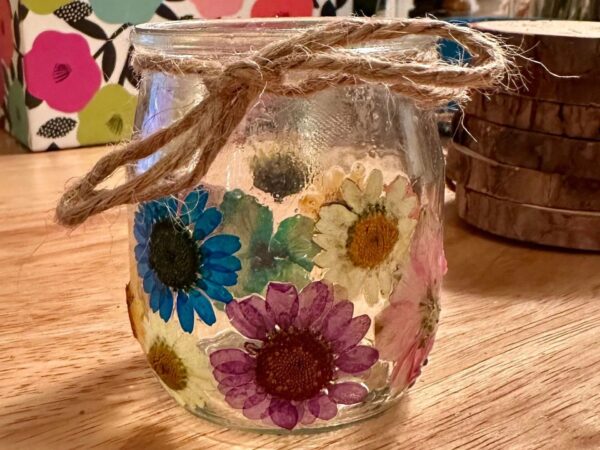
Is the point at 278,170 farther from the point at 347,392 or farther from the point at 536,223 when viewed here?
the point at 536,223

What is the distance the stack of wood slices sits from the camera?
1.86ft

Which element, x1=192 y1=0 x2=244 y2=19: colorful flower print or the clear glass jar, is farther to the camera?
x1=192 y1=0 x2=244 y2=19: colorful flower print

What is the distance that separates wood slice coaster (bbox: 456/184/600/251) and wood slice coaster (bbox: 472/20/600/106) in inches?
3.4

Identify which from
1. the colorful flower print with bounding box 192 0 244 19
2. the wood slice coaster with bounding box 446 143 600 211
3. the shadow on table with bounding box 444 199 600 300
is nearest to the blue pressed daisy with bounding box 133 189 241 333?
the shadow on table with bounding box 444 199 600 300

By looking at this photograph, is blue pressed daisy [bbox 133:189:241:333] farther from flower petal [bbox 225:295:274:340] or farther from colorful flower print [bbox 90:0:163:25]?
colorful flower print [bbox 90:0:163:25]

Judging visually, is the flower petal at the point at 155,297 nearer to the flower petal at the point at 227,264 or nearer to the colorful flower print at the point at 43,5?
the flower petal at the point at 227,264

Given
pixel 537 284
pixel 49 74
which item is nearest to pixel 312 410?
pixel 537 284

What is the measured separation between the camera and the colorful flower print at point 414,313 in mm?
334

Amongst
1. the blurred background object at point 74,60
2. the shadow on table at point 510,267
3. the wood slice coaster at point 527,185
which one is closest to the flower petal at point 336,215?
the shadow on table at point 510,267

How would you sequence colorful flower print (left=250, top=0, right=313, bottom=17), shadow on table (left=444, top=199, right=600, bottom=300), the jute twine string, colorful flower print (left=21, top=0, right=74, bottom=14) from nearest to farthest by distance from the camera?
1. the jute twine string
2. shadow on table (left=444, top=199, right=600, bottom=300)
3. colorful flower print (left=21, top=0, right=74, bottom=14)
4. colorful flower print (left=250, top=0, right=313, bottom=17)

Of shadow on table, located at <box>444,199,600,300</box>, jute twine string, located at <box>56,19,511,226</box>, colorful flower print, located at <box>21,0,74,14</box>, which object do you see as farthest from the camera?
colorful flower print, located at <box>21,0,74,14</box>

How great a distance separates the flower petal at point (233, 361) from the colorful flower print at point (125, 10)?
0.60m

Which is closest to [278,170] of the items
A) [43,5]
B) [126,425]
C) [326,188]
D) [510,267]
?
[326,188]

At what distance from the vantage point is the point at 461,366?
40 cm
